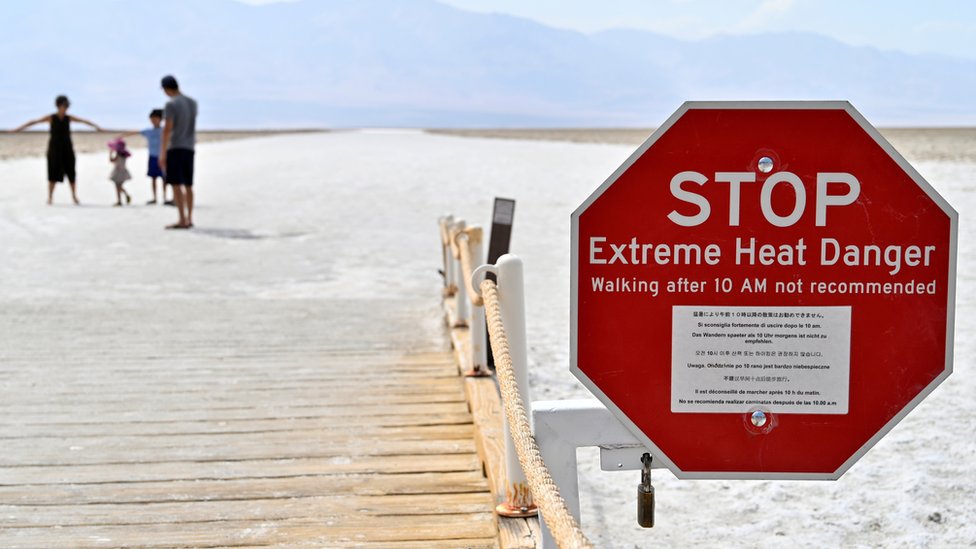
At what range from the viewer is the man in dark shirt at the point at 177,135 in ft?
40.8

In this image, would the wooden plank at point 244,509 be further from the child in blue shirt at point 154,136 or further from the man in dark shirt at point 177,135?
the child in blue shirt at point 154,136

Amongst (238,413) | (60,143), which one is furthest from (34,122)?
(238,413)

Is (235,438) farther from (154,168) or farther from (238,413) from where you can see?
(154,168)

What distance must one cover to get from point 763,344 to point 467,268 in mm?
3363

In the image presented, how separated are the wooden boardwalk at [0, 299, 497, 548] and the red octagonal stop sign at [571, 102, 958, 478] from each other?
164cm

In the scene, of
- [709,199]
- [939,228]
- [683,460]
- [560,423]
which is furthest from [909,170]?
[560,423]

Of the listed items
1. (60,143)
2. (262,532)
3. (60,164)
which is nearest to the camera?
(262,532)

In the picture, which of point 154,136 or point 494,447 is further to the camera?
point 154,136

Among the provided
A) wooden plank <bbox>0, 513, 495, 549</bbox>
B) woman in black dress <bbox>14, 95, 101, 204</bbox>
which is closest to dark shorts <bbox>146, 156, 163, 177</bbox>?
woman in black dress <bbox>14, 95, 101, 204</bbox>

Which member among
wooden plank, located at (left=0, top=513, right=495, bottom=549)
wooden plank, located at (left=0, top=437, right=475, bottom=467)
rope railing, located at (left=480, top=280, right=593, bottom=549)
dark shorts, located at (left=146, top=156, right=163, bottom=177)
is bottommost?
wooden plank, located at (left=0, top=513, right=495, bottom=549)

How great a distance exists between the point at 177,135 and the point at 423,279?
13.8 feet

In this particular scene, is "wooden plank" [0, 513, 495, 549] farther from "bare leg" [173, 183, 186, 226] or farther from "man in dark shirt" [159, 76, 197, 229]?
"bare leg" [173, 183, 186, 226]

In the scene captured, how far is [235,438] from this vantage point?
4.65 m

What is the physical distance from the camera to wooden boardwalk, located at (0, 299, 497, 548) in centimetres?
363
